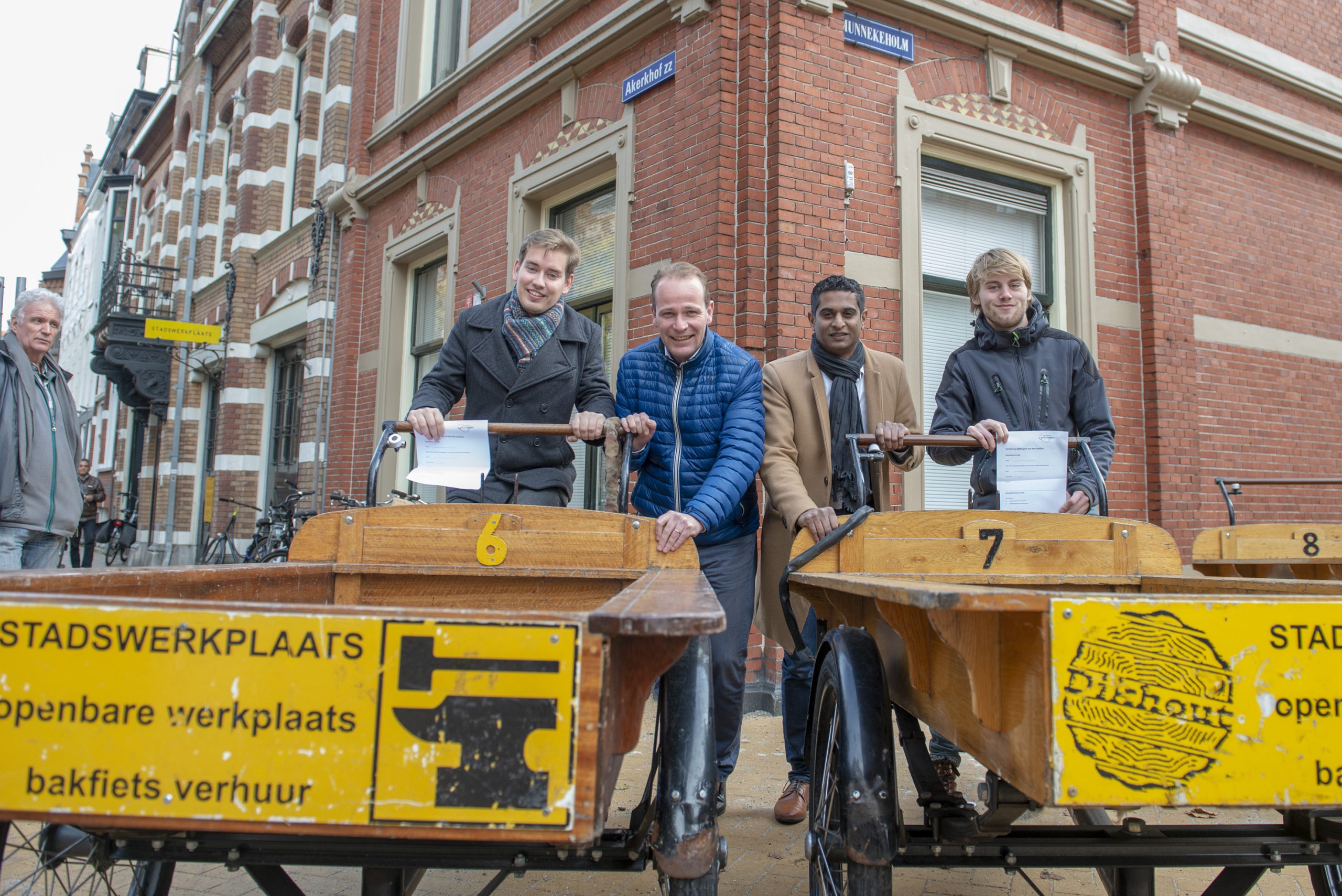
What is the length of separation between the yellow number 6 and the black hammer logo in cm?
126

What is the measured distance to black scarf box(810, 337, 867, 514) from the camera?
10.9 ft

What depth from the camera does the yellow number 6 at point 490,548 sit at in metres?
2.47

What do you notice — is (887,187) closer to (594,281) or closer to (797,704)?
(594,281)

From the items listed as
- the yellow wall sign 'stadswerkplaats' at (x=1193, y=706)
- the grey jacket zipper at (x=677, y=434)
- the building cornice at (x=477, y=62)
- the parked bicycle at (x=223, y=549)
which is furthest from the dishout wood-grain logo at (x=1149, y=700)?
the parked bicycle at (x=223, y=549)

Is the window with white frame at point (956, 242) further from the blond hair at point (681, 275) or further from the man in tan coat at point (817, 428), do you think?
the blond hair at point (681, 275)

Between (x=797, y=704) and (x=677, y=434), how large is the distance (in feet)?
3.85

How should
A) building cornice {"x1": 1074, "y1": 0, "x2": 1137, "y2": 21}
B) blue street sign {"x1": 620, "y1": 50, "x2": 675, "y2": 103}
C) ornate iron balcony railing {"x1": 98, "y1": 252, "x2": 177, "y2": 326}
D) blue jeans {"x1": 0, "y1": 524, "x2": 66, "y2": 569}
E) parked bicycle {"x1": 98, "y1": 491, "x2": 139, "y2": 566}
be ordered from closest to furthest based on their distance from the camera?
blue jeans {"x1": 0, "y1": 524, "x2": 66, "y2": 569} → blue street sign {"x1": 620, "y1": 50, "x2": 675, "y2": 103} → building cornice {"x1": 1074, "y1": 0, "x2": 1137, "y2": 21} → parked bicycle {"x1": 98, "y1": 491, "x2": 139, "y2": 566} → ornate iron balcony railing {"x1": 98, "y1": 252, "x2": 177, "y2": 326}

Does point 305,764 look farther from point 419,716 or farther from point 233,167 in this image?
point 233,167

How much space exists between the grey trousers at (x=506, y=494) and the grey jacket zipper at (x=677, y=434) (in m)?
0.50

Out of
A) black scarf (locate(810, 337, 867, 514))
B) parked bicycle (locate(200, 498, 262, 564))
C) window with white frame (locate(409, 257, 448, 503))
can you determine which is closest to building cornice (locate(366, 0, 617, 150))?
window with white frame (locate(409, 257, 448, 503))

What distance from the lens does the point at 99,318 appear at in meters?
18.6

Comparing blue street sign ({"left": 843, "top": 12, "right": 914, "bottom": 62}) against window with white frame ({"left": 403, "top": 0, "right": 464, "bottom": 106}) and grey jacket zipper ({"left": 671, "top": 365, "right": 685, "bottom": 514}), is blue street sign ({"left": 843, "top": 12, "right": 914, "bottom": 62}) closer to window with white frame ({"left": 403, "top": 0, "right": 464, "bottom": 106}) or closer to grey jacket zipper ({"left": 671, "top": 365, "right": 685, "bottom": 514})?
grey jacket zipper ({"left": 671, "top": 365, "right": 685, "bottom": 514})

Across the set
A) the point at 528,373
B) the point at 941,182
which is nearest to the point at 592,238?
the point at 941,182

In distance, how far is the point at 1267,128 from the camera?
7941 millimetres
